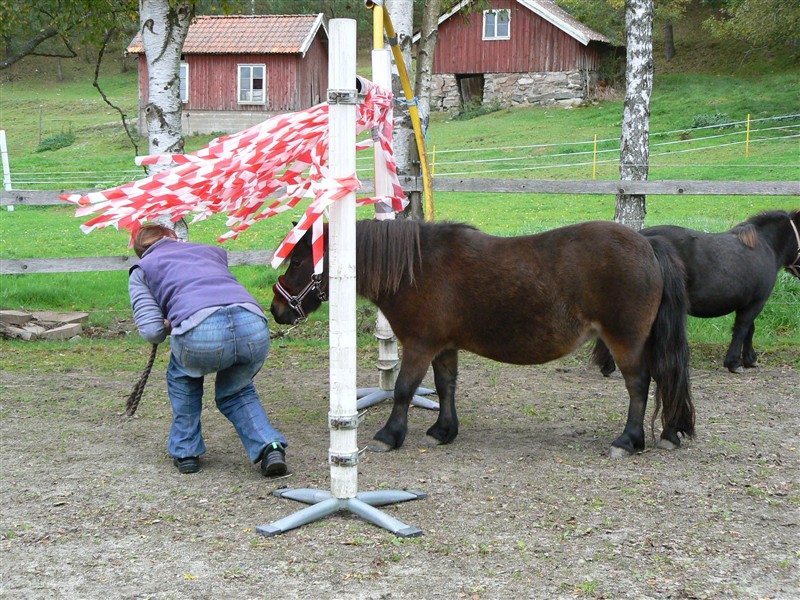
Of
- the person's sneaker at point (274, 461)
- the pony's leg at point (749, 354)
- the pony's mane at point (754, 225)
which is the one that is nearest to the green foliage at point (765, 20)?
the pony's mane at point (754, 225)

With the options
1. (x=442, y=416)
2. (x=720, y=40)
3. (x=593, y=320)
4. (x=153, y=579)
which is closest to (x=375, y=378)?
(x=442, y=416)

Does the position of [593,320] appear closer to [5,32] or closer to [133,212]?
[133,212]

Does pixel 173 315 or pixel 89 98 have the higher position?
pixel 89 98

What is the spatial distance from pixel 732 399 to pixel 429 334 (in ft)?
9.23

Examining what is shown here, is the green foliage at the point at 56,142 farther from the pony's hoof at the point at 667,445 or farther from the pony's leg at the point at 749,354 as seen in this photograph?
the pony's hoof at the point at 667,445

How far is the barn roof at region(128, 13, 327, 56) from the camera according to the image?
37062 millimetres

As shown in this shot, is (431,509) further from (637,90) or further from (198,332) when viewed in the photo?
(637,90)

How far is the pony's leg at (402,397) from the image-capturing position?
17.3ft

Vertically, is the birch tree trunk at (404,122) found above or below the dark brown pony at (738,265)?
above

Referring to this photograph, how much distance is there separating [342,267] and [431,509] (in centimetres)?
131

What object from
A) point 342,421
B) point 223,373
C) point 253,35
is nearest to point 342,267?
point 342,421

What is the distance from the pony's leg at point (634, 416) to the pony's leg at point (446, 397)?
103 centimetres

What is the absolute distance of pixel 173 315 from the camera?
4688mm

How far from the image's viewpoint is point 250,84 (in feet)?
124
